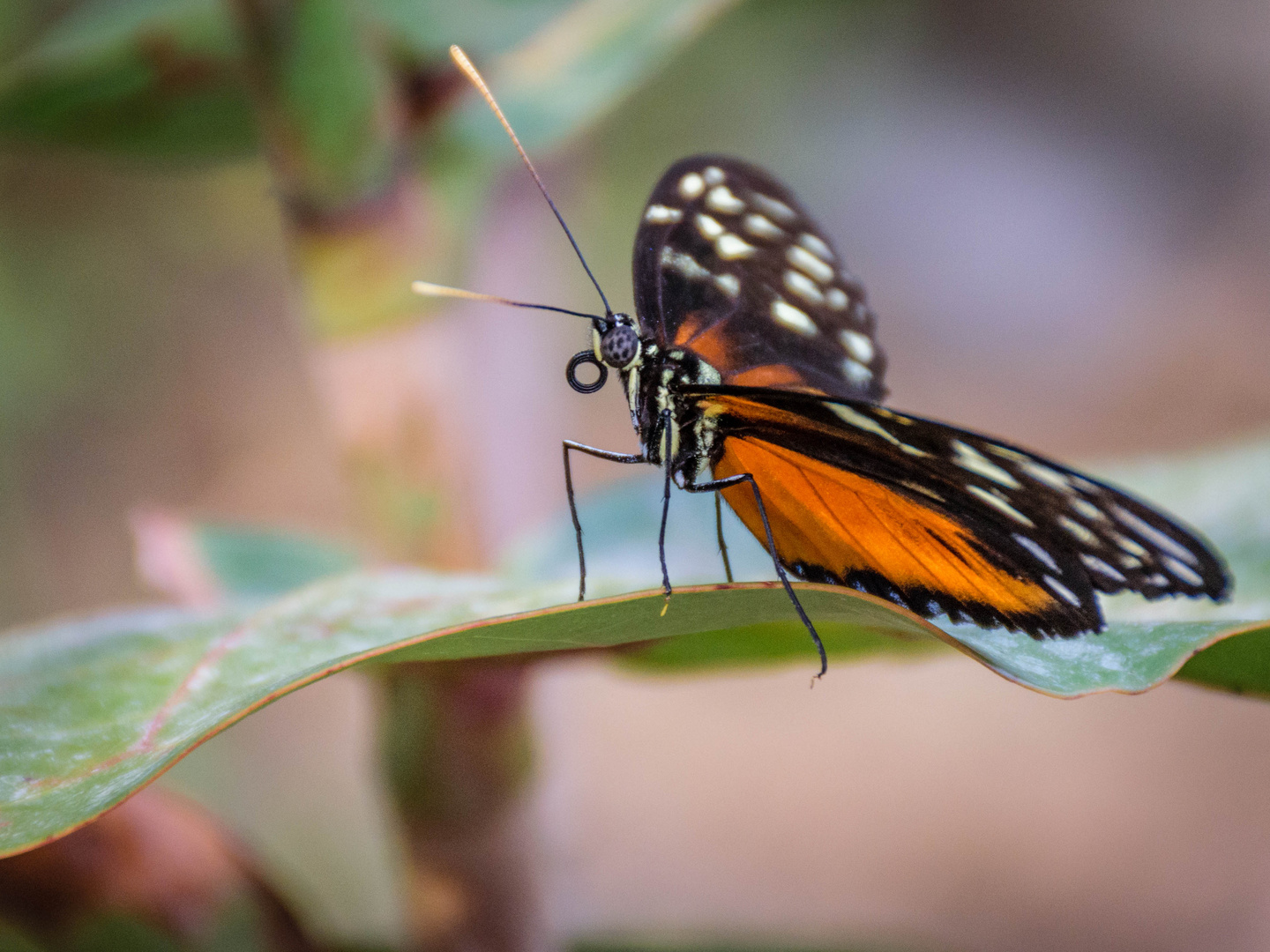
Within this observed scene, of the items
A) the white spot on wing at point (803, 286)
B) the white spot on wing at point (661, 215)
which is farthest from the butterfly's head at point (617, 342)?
the white spot on wing at point (803, 286)

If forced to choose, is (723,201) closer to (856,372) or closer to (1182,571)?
(856,372)

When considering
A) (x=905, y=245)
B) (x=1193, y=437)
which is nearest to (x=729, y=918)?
(x=1193, y=437)

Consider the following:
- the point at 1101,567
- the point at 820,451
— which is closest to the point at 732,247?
the point at 820,451

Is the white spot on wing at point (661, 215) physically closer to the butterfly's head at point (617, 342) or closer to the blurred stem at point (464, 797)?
the butterfly's head at point (617, 342)

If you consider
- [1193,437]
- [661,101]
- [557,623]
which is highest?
[661,101]

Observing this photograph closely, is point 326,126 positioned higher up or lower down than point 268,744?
higher up

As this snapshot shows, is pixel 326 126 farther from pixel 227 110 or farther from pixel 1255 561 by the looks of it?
pixel 1255 561

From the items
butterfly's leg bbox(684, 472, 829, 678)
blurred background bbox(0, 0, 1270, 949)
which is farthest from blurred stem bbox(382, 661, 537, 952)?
butterfly's leg bbox(684, 472, 829, 678)
